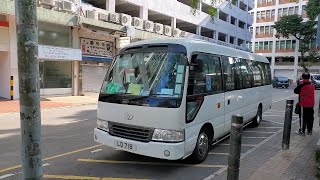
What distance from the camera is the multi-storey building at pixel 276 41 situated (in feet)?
206

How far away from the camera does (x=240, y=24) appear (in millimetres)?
48906

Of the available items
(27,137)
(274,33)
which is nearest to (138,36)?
(27,137)

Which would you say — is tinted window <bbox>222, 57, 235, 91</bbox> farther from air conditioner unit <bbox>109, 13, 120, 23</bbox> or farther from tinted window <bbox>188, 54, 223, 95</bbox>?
air conditioner unit <bbox>109, 13, 120, 23</bbox>

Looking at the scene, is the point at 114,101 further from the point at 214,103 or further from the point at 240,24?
the point at 240,24

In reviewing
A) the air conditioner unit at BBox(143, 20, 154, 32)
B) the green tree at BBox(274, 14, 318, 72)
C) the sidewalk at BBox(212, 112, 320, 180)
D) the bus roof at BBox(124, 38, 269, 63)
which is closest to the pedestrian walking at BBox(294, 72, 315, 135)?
the sidewalk at BBox(212, 112, 320, 180)

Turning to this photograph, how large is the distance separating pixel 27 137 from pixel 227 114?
5.17m

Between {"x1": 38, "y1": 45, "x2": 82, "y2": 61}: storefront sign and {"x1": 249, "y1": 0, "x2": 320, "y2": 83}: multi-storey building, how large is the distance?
52.1m

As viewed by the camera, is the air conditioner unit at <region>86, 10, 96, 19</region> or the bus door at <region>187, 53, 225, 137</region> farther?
the air conditioner unit at <region>86, 10, 96, 19</region>

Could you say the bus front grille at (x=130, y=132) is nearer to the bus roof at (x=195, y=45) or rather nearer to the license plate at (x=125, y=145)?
the license plate at (x=125, y=145)

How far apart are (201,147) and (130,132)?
150 cm

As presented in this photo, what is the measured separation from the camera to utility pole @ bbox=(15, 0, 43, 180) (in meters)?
2.95

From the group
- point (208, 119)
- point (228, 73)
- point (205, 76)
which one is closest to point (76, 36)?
point (228, 73)

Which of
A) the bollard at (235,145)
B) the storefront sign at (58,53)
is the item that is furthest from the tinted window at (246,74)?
the storefront sign at (58,53)

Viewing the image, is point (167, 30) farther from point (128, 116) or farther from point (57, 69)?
point (128, 116)
